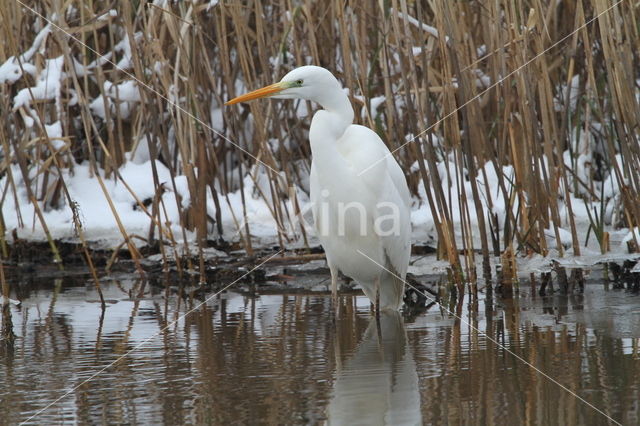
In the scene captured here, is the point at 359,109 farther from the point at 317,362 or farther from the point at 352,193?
the point at 317,362

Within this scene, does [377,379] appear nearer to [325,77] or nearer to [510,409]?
[510,409]

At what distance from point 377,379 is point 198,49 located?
9.72 ft

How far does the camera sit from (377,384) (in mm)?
3232

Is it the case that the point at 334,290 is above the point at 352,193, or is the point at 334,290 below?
below

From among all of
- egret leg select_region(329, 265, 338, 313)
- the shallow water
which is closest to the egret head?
egret leg select_region(329, 265, 338, 313)

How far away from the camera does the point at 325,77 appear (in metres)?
4.36

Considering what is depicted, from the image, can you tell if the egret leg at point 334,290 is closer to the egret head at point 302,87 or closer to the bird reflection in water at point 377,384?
the bird reflection in water at point 377,384

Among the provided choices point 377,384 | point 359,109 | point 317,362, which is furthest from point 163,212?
point 377,384

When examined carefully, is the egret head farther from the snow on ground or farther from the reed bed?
the snow on ground

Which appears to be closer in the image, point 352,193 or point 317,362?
point 317,362

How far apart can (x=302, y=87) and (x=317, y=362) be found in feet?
4.63

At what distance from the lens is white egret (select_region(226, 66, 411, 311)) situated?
439 cm

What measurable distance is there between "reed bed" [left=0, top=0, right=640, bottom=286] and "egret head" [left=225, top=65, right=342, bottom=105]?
48 cm

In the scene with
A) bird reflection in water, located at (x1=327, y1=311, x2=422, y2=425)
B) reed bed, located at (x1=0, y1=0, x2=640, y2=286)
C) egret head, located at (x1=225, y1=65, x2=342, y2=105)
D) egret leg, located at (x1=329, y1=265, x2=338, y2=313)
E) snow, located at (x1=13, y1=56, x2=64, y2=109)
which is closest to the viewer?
bird reflection in water, located at (x1=327, y1=311, x2=422, y2=425)
